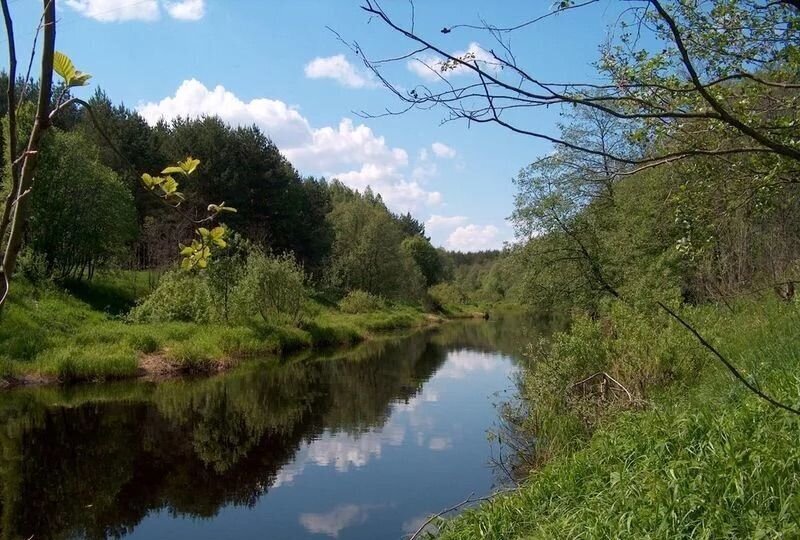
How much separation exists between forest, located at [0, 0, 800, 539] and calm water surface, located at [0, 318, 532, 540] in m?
0.70

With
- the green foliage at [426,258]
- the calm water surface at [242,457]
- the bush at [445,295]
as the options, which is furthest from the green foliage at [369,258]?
the calm water surface at [242,457]

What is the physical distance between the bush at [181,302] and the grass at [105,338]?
85cm

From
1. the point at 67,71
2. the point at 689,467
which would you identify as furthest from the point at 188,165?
the point at 689,467

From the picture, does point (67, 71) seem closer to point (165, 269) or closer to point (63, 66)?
point (63, 66)

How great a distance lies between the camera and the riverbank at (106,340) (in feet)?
66.3

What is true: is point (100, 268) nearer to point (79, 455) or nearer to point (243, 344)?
point (243, 344)

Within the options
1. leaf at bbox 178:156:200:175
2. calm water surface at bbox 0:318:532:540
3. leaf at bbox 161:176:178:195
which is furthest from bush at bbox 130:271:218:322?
leaf at bbox 161:176:178:195

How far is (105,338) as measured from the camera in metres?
A: 22.9

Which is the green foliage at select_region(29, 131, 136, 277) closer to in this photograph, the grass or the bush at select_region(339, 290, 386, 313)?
the grass

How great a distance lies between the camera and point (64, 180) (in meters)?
27.3

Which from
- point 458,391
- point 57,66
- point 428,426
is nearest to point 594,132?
point 458,391

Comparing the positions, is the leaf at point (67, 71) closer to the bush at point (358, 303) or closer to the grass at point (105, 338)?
the grass at point (105, 338)

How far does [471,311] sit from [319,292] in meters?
29.3

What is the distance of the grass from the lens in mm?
20281
